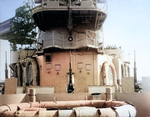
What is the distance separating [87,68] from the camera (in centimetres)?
2330

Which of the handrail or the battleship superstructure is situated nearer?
the battleship superstructure

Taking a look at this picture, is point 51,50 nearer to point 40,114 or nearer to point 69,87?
point 69,87

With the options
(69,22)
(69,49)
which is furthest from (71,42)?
(69,22)

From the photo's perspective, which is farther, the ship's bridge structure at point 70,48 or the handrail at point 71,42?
the handrail at point 71,42

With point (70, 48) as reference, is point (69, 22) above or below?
above

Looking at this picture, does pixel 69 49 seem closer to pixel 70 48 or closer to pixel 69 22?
pixel 70 48

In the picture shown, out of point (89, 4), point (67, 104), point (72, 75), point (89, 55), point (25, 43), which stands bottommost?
point (67, 104)

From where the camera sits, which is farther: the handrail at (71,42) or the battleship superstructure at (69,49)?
the handrail at (71,42)

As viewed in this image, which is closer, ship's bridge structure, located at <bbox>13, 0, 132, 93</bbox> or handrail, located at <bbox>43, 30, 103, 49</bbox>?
ship's bridge structure, located at <bbox>13, 0, 132, 93</bbox>

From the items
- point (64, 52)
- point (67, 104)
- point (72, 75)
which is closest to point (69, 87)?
point (72, 75)

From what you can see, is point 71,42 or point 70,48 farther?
point 71,42

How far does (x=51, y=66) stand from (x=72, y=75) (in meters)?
2.20

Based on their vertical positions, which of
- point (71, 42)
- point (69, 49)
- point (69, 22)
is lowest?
point (69, 49)

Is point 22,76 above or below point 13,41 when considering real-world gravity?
below
